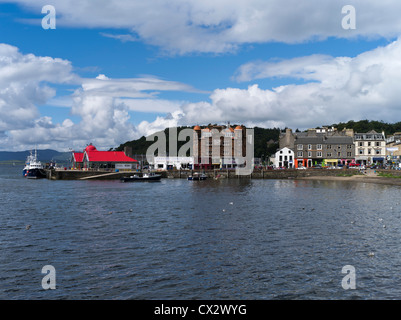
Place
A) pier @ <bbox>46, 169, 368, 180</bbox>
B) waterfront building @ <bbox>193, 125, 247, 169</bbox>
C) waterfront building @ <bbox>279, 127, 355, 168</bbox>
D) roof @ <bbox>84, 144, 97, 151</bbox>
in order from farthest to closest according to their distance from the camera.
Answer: waterfront building @ <bbox>193, 125, 247, 169</bbox>
roof @ <bbox>84, 144, 97, 151</bbox>
waterfront building @ <bbox>279, 127, 355, 168</bbox>
pier @ <bbox>46, 169, 368, 180</bbox>

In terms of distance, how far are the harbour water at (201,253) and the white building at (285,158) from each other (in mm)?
89299

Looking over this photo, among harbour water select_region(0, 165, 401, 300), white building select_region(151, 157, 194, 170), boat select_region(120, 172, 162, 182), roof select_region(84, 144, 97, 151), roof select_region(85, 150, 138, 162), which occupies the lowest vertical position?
harbour water select_region(0, 165, 401, 300)

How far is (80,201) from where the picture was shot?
5534cm

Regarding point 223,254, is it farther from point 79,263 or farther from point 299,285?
point 79,263

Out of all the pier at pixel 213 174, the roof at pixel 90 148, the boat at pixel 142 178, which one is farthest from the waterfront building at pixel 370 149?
the roof at pixel 90 148

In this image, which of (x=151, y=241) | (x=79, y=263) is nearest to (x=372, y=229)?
(x=151, y=241)

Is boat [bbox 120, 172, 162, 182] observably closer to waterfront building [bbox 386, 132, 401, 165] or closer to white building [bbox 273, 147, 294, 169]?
white building [bbox 273, 147, 294, 169]

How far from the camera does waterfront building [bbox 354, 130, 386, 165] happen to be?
12925 cm

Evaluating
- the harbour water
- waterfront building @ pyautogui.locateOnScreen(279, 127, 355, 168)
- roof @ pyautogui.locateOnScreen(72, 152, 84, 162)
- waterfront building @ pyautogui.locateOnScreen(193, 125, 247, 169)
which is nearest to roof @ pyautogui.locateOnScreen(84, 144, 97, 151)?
roof @ pyautogui.locateOnScreen(72, 152, 84, 162)

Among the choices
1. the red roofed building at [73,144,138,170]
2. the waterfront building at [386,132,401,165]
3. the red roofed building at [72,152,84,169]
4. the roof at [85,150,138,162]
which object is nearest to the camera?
the red roofed building at [73,144,138,170]

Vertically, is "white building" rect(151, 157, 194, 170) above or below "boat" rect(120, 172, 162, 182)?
above

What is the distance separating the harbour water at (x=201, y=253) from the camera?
18.9m

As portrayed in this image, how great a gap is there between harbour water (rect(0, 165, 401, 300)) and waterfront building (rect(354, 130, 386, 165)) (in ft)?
301
